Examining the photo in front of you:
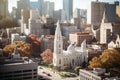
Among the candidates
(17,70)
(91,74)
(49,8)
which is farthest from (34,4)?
(17,70)

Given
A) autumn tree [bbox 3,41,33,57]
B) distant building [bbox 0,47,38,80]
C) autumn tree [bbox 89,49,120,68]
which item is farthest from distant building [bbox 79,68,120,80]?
autumn tree [bbox 3,41,33,57]

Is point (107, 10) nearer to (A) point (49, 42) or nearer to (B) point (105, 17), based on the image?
(B) point (105, 17)

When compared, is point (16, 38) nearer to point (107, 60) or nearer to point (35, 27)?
point (35, 27)

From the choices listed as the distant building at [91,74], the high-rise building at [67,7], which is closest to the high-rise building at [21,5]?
the high-rise building at [67,7]

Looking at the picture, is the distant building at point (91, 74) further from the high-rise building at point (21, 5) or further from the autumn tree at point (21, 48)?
the high-rise building at point (21, 5)

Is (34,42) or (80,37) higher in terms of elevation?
(80,37)

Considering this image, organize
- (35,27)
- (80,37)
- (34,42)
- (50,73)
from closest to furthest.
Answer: (50,73), (34,42), (80,37), (35,27)
